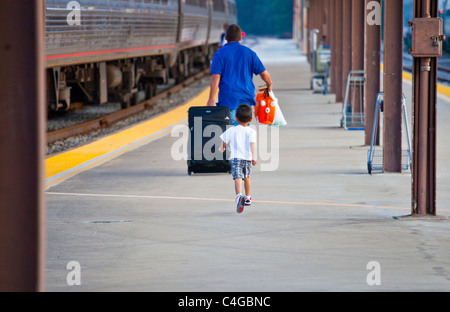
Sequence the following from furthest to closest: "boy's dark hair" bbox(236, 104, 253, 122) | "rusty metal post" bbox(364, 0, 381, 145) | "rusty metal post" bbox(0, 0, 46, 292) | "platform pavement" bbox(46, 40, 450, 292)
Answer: "rusty metal post" bbox(364, 0, 381, 145) < "boy's dark hair" bbox(236, 104, 253, 122) < "platform pavement" bbox(46, 40, 450, 292) < "rusty metal post" bbox(0, 0, 46, 292)

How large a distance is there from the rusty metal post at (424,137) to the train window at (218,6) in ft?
103

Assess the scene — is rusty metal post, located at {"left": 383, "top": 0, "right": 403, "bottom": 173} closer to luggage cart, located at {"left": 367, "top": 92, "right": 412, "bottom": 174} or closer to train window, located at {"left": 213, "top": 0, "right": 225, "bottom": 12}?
luggage cart, located at {"left": 367, "top": 92, "right": 412, "bottom": 174}

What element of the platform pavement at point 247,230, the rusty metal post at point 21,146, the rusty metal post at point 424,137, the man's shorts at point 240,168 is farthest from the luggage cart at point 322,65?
the rusty metal post at point 21,146

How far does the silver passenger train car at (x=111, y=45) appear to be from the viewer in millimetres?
14300

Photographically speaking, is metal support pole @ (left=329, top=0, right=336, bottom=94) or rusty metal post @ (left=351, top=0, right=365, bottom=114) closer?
rusty metal post @ (left=351, top=0, right=365, bottom=114)

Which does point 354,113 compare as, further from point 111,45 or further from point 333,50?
point 333,50

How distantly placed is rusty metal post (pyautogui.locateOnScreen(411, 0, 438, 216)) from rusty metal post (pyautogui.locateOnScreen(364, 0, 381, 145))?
14.9ft

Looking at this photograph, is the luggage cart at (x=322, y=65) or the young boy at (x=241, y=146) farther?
the luggage cart at (x=322, y=65)

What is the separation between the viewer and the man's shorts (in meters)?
8.27

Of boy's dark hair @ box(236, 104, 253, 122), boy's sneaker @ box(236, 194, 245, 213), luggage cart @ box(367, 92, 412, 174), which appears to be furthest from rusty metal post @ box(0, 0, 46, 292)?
luggage cart @ box(367, 92, 412, 174)

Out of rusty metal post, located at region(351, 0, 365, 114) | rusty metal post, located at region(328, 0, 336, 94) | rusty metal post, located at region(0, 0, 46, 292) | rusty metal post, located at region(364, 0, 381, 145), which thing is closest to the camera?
rusty metal post, located at region(0, 0, 46, 292)

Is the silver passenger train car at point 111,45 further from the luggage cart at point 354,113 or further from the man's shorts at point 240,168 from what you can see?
the man's shorts at point 240,168

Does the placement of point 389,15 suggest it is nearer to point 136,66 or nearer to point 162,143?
point 162,143
